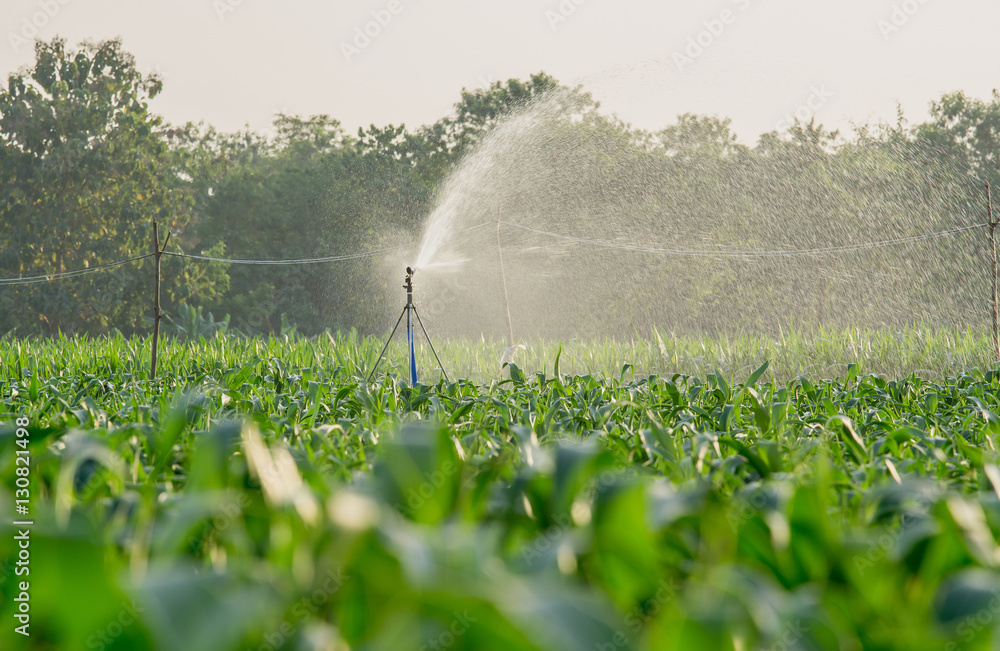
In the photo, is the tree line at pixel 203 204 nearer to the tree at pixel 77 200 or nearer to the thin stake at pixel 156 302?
the tree at pixel 77 200

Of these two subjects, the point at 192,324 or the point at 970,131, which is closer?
the point at 192,324

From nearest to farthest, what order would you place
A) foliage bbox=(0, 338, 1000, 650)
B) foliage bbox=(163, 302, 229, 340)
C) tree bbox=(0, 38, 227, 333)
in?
foliage bbox=(0, 338, 1000, 650) → foliage bbox=(163, 302, 229, 340) → tree bbox=(0, 38, 227, 333)

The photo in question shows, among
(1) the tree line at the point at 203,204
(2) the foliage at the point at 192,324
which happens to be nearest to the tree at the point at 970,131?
(1) the tree line at the point at 203,204

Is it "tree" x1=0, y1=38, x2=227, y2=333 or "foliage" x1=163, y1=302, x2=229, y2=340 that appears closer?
"foliage" x1=163, y1=302, x2=229, y2=340

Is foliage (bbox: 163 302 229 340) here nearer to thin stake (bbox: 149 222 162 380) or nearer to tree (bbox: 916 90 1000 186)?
thin stake (bbox: 149 222 162 380)

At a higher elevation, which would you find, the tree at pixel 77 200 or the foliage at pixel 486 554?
the tree at pixel 77 200

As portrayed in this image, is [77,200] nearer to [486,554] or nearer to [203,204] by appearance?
[203,204]

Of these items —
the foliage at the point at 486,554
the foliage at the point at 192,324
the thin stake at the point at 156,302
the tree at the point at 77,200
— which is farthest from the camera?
the tree at the point at 77,200

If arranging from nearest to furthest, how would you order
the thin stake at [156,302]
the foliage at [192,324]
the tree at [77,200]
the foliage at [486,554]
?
1. the foliage at [486,554]
2. the thin stake at [156,302]
3. the foliage at [192,324]
4. the tree at [77,200]

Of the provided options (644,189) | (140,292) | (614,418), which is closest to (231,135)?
(140,292)
